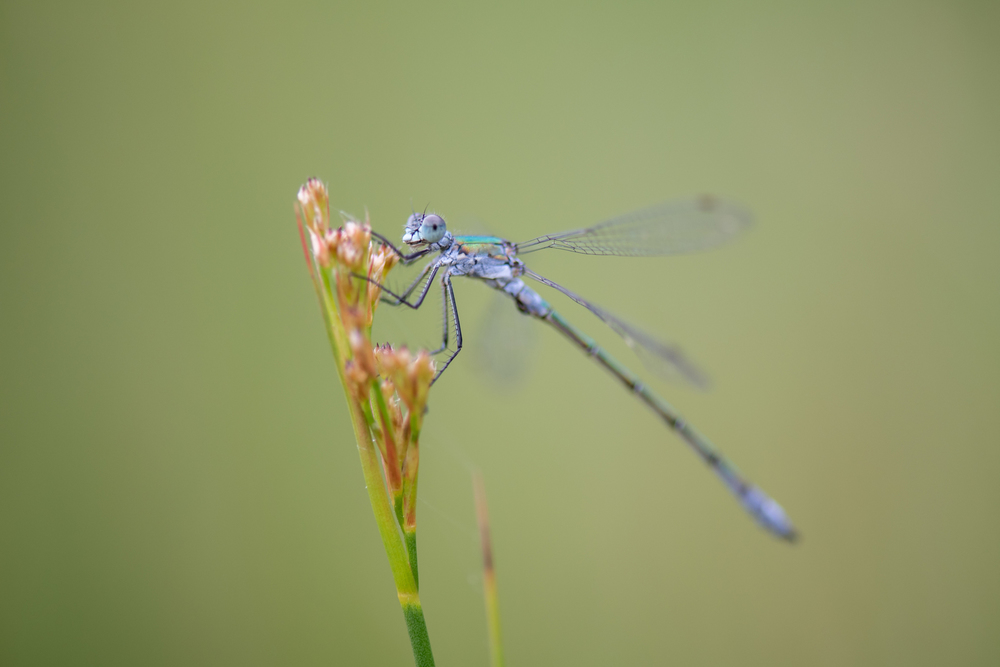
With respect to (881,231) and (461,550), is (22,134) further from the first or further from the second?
(881,231)

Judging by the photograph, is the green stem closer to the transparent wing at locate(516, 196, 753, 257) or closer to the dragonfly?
the dragonfly

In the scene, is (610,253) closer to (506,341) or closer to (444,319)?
(506,341)

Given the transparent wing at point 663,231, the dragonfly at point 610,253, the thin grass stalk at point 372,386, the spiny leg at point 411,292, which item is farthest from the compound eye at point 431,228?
the thin grass stalk at point 372,386

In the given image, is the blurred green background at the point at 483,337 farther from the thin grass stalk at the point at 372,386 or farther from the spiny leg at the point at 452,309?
the thin grass stalk at the point at 372,386

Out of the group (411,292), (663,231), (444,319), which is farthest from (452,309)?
(663,231)

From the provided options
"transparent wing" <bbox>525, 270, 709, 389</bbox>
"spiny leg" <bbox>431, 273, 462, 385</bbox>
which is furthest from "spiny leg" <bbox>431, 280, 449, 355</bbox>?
"transparent wing" <bbox>525, 270, 709, 389</bbox>

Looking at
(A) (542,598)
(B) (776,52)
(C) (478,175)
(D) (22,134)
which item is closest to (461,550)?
(A) (542,598)
